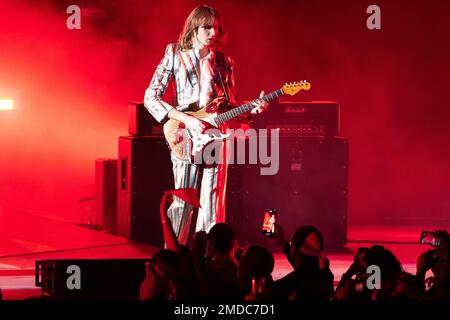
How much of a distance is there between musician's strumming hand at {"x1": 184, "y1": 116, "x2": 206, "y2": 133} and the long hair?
0.55 m

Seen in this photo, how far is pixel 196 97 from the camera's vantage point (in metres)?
7.59

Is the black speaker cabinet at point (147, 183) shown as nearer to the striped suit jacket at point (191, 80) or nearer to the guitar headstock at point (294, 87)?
the striped suit jacket at point (191, 80)

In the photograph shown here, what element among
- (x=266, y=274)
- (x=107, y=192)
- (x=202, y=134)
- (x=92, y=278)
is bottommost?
(x=92, y=278)

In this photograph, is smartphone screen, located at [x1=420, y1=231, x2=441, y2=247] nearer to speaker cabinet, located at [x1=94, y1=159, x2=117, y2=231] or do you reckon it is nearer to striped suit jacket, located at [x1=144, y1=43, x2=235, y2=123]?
striped suit jacket, located at [x1=144, y1=43, x2=235, y2=123]

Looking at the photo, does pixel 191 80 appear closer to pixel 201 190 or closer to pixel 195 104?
pixel 195 104

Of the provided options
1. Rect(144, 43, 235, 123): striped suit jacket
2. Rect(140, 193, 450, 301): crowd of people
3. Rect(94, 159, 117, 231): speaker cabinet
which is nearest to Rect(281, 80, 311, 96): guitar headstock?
Rect(144, 43, 235, 123): striped suit jacket

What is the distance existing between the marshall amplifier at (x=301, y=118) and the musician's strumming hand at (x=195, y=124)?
264 cm

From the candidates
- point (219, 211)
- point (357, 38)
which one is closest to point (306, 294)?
point (219, 211)

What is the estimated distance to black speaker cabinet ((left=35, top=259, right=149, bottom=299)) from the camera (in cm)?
635

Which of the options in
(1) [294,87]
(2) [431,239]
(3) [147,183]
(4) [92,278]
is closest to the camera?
(2) [431,239]

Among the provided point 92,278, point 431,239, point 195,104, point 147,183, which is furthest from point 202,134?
point 147,183

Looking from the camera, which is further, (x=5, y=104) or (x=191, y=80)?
(x=5, y=104)

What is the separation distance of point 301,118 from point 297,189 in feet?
2.23

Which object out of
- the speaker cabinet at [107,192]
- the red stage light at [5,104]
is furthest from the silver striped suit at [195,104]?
the red stage light at [5,104]
